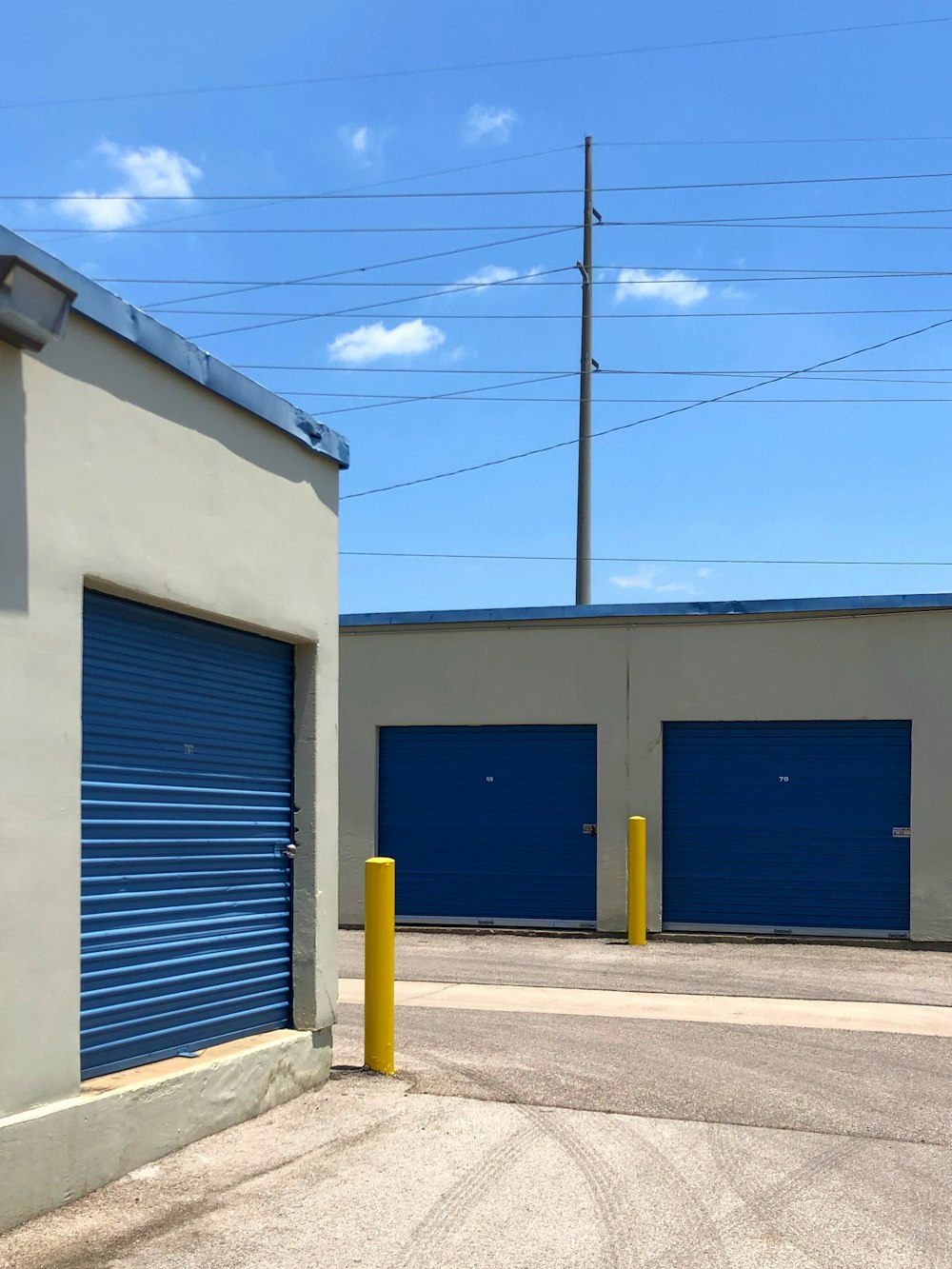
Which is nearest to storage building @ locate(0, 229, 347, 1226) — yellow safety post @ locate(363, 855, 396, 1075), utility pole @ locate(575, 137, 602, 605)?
yellow safety post @ locate(363, 855, 396, 1075)

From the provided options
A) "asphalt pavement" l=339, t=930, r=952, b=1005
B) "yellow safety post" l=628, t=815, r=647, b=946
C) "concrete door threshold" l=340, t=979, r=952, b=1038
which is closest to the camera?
"concrete door threshold" l=340, t=979, r=952, b=1038

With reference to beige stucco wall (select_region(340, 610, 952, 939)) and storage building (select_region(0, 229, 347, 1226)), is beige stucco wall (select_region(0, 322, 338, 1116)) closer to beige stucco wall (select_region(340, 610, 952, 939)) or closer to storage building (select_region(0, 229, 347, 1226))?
storage building (select_region(0, 229, 347, 1226))

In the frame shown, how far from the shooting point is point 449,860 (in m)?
18.0

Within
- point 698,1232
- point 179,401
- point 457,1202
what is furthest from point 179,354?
point 698,1232

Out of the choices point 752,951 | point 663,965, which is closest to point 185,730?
point 663,965

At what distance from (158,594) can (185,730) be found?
90 cm

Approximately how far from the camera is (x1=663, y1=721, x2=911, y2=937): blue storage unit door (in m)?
16.5

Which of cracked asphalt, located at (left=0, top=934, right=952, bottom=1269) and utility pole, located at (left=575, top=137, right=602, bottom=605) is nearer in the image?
cracked asphalt, located at (left=0, top=934, right=952, bottom=1269)

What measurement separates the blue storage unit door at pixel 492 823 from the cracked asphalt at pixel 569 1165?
6.90m

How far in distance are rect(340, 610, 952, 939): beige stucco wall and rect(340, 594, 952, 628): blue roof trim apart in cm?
11

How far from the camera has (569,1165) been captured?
683 cm

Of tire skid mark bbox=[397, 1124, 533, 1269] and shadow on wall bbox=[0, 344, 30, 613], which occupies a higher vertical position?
shadow on wall bbox=[0, 344, 30, 613]

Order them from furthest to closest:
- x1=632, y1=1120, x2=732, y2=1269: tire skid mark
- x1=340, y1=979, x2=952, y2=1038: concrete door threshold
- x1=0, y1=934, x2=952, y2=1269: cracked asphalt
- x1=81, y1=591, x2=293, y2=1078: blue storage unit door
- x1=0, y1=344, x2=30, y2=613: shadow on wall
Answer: x1=340, y1=979, x2=952, y2=1038: concrete door threshold, x1=81, y1=591, x2=293, y2=1078: blue storage unit door, x1=0, y1=344, x2=30, y2=613: shadow on wall, x1=0, y1=934, x2=952, y2=1269: cracked asphalt, x1=632, y1=1120, x2=732, y2=1269: tire skid mark

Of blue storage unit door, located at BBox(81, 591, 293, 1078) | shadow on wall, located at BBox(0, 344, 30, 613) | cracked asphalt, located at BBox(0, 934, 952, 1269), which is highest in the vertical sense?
shadow on wall, located at BBox(0, 344, 30, 613)
